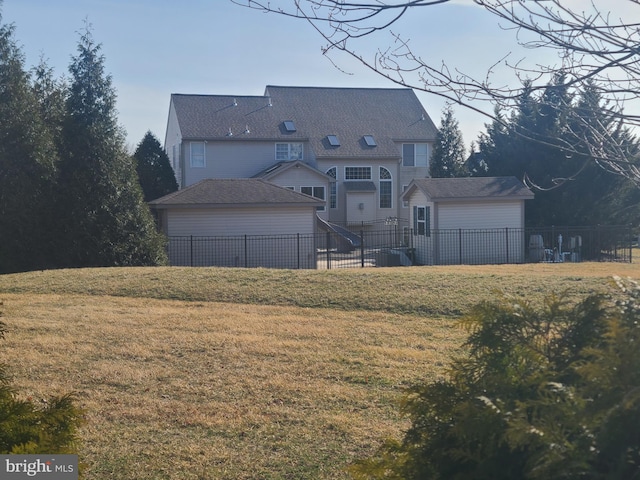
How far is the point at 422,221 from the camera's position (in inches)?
1138

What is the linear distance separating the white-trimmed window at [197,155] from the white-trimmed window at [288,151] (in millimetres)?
4241

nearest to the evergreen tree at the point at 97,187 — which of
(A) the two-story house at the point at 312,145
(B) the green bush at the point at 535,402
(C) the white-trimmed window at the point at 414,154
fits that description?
(A) the two-story house at the point at 312,145

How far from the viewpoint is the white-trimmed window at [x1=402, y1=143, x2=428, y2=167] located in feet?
146

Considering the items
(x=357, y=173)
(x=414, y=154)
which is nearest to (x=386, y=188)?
(x=357, y=173)

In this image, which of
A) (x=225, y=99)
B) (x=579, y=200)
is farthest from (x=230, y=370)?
(x=225, y=99)

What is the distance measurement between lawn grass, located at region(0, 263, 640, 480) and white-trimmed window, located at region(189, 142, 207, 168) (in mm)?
24205

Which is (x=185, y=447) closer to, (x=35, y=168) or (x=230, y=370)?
(x=230, y=370)

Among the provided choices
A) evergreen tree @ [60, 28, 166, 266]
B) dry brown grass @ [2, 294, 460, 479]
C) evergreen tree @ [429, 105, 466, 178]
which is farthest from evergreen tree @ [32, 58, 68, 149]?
evergreen tree @ [429, 105, 466, 178]

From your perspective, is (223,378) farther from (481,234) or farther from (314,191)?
(314,191)

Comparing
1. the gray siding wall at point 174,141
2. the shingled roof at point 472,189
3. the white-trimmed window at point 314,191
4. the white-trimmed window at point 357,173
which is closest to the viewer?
the shingled roof at point 472,189

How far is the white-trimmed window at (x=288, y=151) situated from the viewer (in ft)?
139

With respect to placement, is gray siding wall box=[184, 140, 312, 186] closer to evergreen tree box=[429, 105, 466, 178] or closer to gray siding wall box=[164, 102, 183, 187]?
gray siding wall box=[164, 102, 183, 187]

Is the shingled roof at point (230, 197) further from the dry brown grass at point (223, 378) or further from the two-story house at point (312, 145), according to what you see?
the dry brown grass at point (223, 378)

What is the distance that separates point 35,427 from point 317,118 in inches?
1624
